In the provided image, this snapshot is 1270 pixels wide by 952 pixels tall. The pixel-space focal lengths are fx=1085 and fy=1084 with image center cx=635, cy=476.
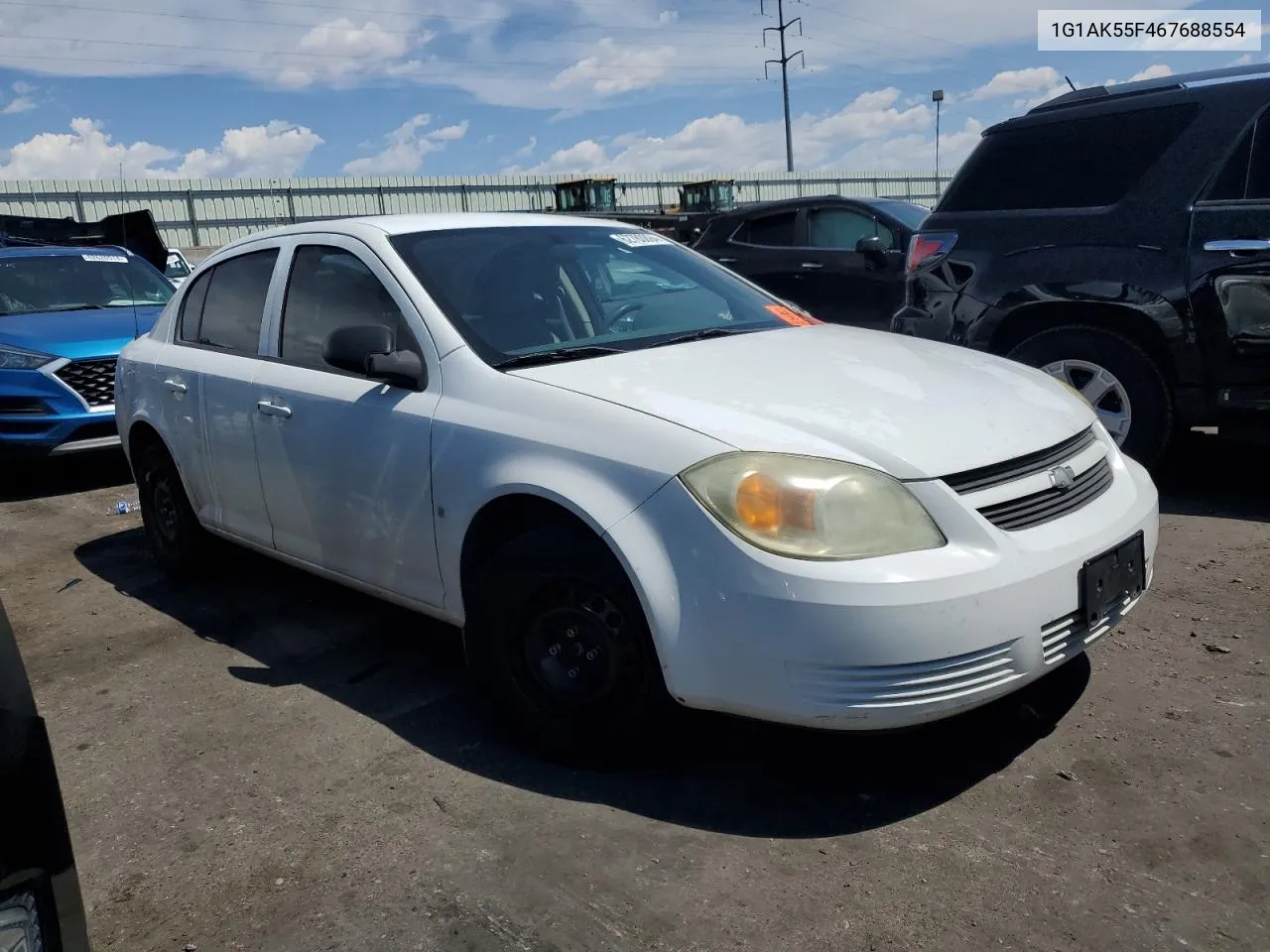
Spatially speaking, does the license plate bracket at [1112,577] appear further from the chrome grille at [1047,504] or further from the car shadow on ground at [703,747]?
the car shadow on ground at [703,747]

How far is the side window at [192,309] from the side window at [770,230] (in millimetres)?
6421

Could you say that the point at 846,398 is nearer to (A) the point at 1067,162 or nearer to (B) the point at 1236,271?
(B) the point at 1236,271

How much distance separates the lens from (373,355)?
3.28m

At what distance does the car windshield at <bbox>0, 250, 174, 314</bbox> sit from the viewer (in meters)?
8.02

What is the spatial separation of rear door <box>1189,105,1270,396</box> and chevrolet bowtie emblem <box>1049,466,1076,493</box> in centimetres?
249

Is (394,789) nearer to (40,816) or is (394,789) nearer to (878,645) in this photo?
(878,645)

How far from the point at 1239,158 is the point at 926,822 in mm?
3763

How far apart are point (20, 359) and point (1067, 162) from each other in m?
→ 6.41

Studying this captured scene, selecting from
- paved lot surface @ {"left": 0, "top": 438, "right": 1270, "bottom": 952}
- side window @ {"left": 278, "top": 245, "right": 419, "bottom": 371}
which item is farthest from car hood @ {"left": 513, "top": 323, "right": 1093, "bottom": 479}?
paved lot surface @ {"left": 0, "top": 438, "right": 1270, "bottom": 952}

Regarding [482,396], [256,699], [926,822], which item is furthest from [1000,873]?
[256,699]

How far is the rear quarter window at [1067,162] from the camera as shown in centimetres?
515

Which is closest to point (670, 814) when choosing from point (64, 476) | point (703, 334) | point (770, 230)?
point (703, 334)

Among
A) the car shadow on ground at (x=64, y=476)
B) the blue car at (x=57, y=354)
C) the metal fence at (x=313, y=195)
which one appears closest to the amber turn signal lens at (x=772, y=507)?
the car shadow on ground at (x=64, y=476)

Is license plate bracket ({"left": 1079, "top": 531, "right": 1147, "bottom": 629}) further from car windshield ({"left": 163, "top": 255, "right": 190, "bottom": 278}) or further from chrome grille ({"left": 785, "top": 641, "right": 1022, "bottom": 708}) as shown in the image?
car windshield ({"left": 163, "top": 255, "right": 190, "bottom": 278})
